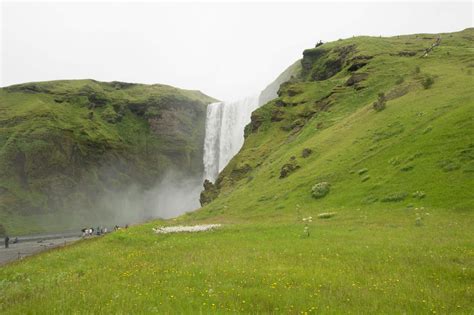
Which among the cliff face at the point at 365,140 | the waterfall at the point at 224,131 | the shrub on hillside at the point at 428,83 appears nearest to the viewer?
the cliff face at the point at 365,140

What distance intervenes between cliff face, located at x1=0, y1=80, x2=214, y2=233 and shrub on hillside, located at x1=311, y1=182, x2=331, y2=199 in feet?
262

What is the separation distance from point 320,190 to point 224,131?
220 ft

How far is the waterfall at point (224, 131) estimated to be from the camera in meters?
96.3

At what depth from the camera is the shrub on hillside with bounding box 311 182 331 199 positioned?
3415 cm

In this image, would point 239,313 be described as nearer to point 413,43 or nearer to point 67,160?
point 413,43

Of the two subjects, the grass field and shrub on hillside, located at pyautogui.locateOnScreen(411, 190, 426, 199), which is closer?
the grass field

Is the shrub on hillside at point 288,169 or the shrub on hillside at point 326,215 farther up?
the shrub on hillside at point 288,169

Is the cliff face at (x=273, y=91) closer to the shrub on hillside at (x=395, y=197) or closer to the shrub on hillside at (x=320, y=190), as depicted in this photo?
the shrub on hillside at (x=320, y=190)

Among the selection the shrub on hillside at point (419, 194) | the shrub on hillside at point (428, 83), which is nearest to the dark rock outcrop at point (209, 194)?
the shrub on hillside at point (428, 83)

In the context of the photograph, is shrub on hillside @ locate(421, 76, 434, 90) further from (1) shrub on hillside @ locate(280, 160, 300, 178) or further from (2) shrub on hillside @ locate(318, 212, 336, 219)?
(2) shrub on hillside @ locate(318, 212, 336, 219)

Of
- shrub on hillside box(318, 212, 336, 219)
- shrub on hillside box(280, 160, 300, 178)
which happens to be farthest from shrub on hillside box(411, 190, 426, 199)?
shrub on hillside box(280, 160, 300, 178)

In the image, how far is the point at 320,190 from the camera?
34531 mm

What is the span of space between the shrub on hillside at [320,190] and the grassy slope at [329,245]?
2.58ft

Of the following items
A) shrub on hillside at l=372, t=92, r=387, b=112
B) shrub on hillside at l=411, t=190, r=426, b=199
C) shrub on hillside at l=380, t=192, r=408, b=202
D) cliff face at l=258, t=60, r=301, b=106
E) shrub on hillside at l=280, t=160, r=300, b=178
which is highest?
cliff face at l=258, t=60, r=301, b=106
